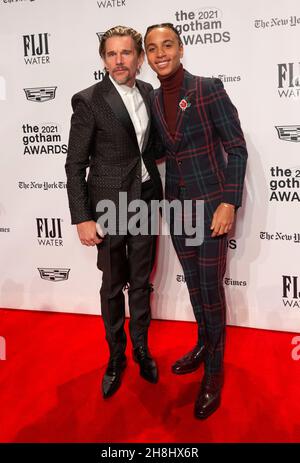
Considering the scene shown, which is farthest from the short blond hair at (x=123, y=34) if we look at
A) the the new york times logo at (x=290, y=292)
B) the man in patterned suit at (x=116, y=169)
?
the the new york times logo at (x=290, y=292)

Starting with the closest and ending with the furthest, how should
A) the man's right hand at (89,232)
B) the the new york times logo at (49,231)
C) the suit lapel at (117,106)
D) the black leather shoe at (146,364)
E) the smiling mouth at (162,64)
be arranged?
1. the smiling mouth at (162,64)
2. the suit lapel at (117,106)
3. the man's right hand at (89,232)
4. the black leather shoe at (146,364)
5. the the new york times logo at (49,231)

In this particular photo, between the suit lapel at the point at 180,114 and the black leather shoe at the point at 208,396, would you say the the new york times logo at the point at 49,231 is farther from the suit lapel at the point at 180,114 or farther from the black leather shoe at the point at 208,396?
the black leather shoe at the point at 208,396

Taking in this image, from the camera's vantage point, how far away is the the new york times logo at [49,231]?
3127 millimetres

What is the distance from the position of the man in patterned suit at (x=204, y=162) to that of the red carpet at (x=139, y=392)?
0.15 m

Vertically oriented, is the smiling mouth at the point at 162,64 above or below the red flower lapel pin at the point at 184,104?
above

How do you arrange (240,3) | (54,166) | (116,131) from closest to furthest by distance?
(116,131) → (240,3) → (54,166)

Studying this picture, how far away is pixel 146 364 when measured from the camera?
2.38 metres

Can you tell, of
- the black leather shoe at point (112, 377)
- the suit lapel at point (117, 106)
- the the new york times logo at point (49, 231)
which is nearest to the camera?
the suit lapel at point (117, 106)

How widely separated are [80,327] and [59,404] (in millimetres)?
901

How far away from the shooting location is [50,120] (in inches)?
115

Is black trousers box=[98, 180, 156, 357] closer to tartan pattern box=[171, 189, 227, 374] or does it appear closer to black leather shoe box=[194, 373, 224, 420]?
tartan pattern box=[171, 189, 227, 374]

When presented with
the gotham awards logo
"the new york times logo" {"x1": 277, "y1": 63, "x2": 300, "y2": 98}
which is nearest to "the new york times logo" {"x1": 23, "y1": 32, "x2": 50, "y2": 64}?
the gotham awards logo
